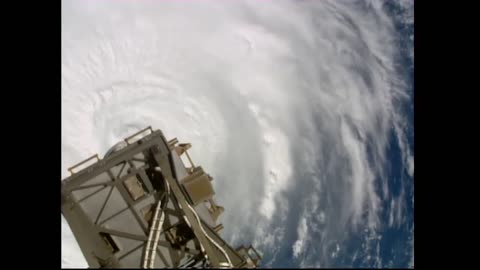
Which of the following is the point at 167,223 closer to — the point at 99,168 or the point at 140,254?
the point at 140,254

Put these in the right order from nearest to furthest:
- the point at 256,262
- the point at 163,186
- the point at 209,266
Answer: the point at 209,266
the point at 163,186
the point at 256,262

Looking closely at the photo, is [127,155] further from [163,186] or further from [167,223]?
[167,223]

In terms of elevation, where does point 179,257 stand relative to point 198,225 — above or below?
below

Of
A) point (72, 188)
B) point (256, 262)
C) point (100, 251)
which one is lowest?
point (256, 262)

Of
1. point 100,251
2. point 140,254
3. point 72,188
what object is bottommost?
point 140,254

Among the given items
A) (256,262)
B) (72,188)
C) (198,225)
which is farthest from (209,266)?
(72,188)

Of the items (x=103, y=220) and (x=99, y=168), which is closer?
(x=99, y=168)
